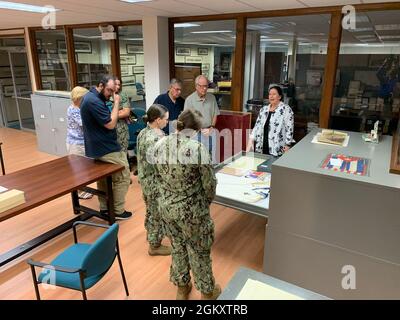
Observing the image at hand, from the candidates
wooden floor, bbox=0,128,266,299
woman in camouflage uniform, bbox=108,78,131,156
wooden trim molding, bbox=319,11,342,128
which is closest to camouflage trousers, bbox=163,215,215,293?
wooden floor, bbox=0,128,266,299

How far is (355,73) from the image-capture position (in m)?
3.55

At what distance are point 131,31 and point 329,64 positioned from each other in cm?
328

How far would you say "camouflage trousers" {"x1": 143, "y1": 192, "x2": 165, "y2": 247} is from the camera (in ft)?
8.38

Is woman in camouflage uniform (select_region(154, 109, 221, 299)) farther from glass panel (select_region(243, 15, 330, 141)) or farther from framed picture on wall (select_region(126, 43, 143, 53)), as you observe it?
framed picture on wall (select_region(126, 43, 143, 53))

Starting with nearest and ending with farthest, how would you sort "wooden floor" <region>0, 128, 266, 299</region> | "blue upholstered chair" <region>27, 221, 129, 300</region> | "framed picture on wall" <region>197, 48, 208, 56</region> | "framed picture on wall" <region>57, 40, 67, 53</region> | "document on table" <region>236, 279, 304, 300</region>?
"document on table" <region>236, 279, 304, 300</region> < "blue upholstered chair" <region>27, 221, 129, 300</region> < "wooden floor" <region>0, 128, 266, 299</region> < "framed picture on wall" <region>57, 40, 67, 53</region> < "framed picture on wall" <region>197, 48, 208, 56</region>

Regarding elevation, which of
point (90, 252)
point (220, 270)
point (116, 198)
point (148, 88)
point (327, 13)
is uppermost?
point (327, 13)

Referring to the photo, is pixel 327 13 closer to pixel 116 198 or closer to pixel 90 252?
pixel 116 198

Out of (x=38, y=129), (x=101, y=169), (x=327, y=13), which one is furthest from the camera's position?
(x=38, y=129)

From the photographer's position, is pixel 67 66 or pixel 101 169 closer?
pixel 101 169

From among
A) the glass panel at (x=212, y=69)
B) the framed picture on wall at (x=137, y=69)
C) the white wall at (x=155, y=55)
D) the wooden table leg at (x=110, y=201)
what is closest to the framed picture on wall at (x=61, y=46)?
the framed picture on wall at (x=137, y=69)

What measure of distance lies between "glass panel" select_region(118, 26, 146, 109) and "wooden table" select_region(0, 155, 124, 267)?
90.7 inches

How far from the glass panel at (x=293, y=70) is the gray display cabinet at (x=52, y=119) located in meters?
3.20

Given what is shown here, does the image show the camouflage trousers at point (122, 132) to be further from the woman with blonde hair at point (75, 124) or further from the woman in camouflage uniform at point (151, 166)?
the woman in camouflage uniform at point (151, 166)
